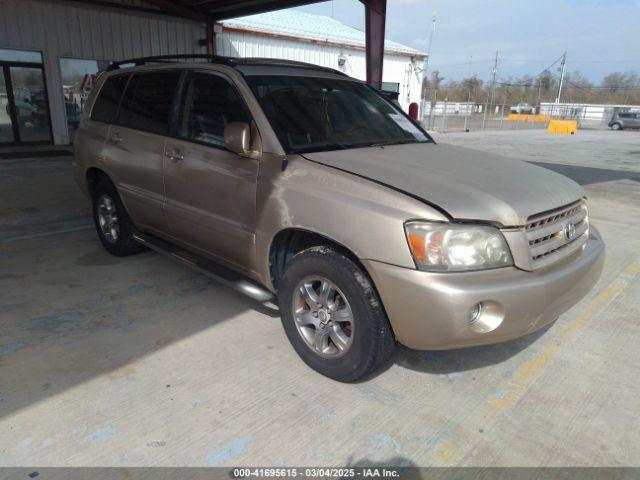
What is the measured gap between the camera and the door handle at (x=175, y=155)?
11.9 feet

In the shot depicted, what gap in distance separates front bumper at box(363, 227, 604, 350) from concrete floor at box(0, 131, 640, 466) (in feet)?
1.61

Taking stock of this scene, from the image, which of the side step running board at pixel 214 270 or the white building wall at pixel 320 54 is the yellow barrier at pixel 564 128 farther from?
the side step running board at pixel 214 270

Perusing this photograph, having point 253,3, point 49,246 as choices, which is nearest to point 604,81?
point 253,3

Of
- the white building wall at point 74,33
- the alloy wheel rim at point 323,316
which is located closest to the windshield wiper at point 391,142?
the alloy wheel rim at point 323,316

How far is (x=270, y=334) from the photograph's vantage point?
3426 mm

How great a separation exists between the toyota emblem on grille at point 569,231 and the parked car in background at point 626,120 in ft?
137

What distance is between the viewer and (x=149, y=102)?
13.5 feet

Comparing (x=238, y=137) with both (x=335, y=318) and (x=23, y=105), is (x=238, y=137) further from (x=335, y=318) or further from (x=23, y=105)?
(x=23, y=105)

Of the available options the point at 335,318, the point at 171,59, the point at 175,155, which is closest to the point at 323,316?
the point at 335,318

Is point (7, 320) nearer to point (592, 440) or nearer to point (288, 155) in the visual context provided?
point (288, 155)

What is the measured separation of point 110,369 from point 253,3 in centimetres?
1347

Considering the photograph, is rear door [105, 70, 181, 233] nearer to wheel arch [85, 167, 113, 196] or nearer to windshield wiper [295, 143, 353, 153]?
wheel arch [85, 167, 113, 196]

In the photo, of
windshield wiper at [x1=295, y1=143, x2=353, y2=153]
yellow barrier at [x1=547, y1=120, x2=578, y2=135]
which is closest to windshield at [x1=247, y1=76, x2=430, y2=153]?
windshield wiper at [x1=295, y1=143, x2=353, y2=153]

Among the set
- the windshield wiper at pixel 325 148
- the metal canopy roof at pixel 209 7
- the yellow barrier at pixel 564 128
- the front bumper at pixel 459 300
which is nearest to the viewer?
the front bumper at pixel 459 300
